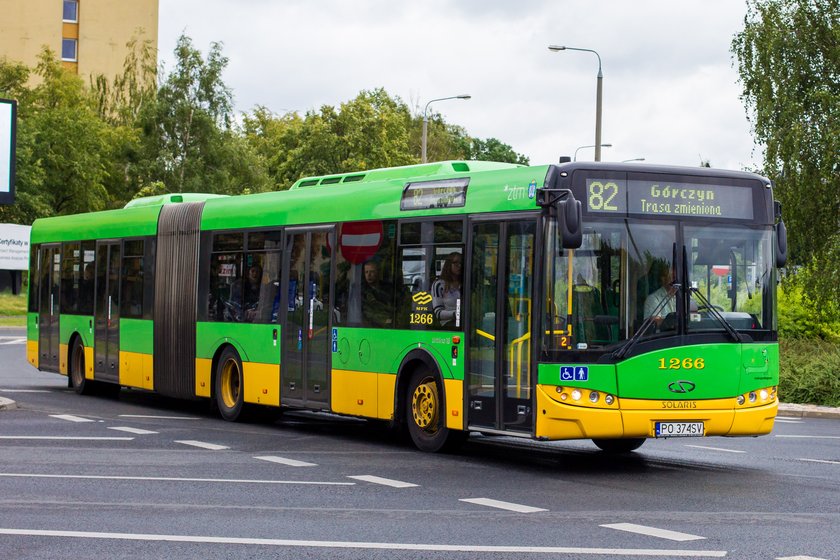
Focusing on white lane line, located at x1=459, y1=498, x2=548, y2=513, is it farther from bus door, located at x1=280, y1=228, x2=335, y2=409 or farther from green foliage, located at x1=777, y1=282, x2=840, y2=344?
green foliage, located at x1=777, y1=282, x2=840, y2=344

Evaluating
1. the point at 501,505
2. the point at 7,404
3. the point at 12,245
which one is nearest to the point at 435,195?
the point at 501,505

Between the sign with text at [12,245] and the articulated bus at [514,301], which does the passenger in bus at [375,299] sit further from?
the sign with text at [12,245]

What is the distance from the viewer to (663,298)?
1359cm

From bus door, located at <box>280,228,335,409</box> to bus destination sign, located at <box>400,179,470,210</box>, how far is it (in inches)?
65.7

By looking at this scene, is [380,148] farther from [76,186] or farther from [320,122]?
[76,186]

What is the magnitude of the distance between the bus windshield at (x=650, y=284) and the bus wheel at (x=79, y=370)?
1273 centimetres

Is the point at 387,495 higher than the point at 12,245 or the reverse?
the reverse

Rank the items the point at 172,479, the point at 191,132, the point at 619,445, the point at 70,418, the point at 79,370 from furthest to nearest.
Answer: the point at 191,132 → the point at 79,370 → the point at 70,418 → the point at 619,445 → the point at 172,479

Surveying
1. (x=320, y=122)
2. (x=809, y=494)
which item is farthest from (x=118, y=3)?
(x=809, y=494)

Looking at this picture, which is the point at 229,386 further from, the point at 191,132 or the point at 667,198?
the point at 191,132

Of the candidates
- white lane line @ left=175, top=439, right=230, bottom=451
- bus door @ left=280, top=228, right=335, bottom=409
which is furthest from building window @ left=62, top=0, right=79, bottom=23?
white lane line @ left=175, top=439, right=230, bottom=451

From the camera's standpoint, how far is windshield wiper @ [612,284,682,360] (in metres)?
13.4

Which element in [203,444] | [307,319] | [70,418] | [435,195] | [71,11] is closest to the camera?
[435,195]

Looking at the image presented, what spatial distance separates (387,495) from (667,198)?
13.8 ft
